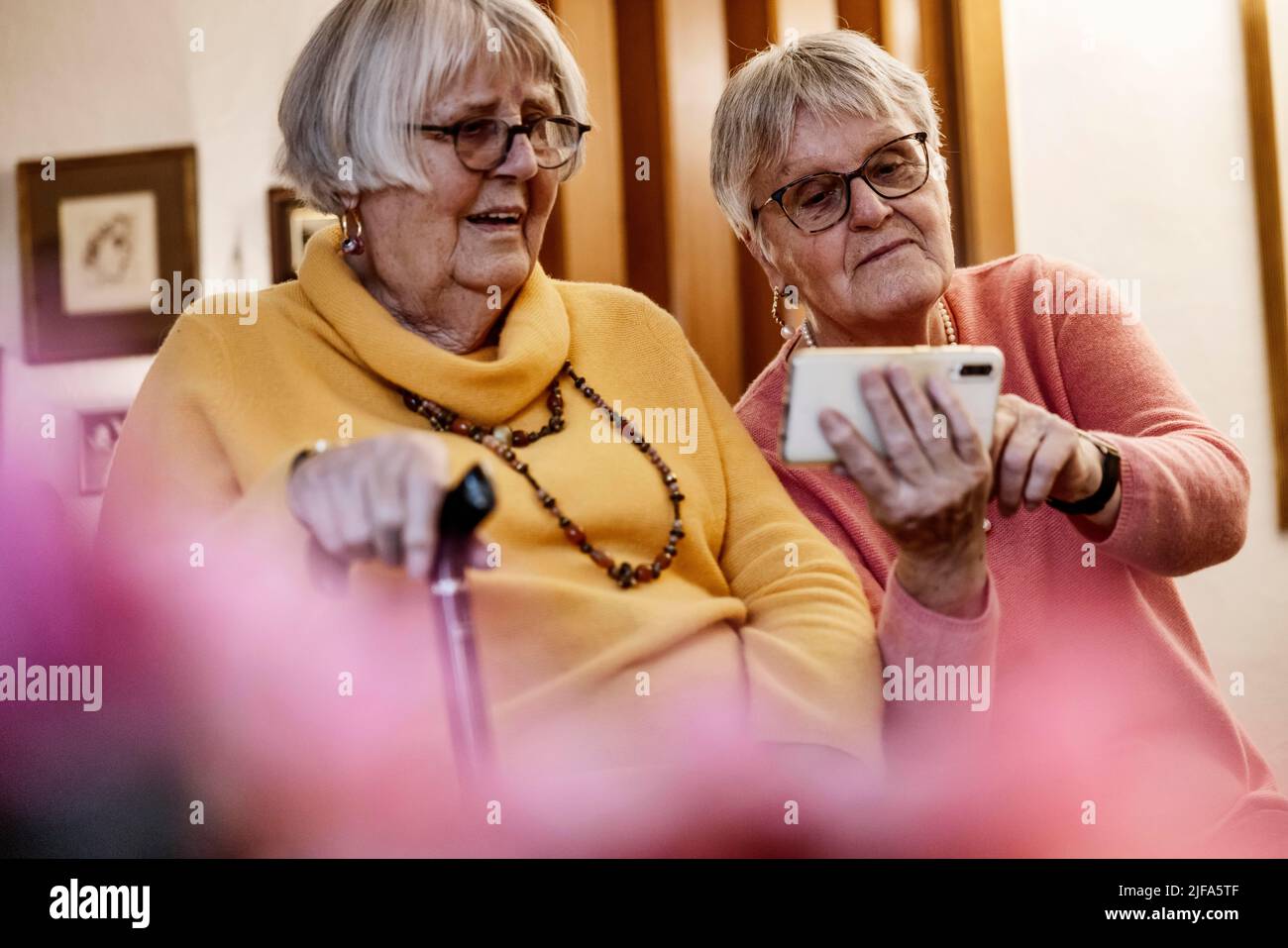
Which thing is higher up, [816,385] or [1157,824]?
[816,385]

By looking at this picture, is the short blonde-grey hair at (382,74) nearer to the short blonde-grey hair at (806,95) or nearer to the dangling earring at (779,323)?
the short blonde-grey hair at (806,95)

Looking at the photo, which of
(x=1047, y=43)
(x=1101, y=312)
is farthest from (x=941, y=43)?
(x=1101, y=312)

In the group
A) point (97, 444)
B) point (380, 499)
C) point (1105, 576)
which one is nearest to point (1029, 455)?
point (1105, 576)

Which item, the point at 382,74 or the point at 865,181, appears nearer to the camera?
the point at 382,74

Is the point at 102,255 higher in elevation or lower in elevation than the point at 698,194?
lower

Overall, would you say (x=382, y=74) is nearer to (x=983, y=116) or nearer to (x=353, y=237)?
(x=353, y=237)

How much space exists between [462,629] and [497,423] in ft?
0.81

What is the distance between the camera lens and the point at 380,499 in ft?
2.46

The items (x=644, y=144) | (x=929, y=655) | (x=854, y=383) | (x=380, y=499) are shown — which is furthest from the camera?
(x=644, y=144)

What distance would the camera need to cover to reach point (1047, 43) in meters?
1.32

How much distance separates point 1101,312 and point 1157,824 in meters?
0.49

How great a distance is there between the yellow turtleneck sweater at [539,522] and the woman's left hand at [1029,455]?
18cm

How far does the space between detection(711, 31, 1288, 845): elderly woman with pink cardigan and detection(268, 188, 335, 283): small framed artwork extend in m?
0.42
